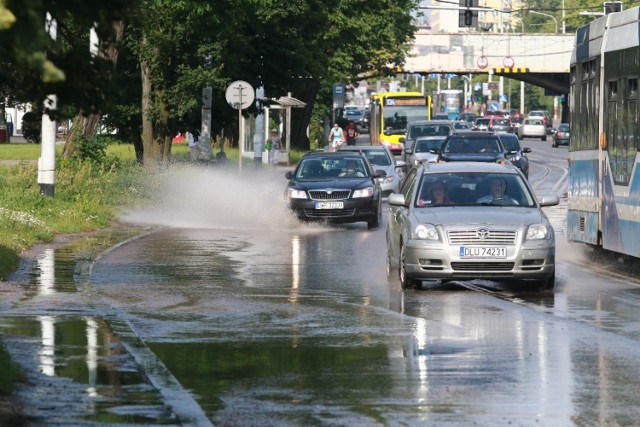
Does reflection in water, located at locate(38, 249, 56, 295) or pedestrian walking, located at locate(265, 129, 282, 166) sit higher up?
pedestrian walking, located at locate(265, 129, 282, 166)

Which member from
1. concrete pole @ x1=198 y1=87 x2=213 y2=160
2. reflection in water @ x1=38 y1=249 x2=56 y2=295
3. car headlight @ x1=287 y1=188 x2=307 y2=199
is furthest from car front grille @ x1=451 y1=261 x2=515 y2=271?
concrete pole @ x1=198 y1=87 x2=213 y2=160

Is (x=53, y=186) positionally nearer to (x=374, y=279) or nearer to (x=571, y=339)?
(x=374, y=279)

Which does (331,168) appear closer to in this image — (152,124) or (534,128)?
(152,124)

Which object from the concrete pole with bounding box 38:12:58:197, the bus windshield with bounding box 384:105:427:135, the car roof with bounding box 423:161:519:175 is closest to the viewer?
the car roof with bounding box 423:161:519:175

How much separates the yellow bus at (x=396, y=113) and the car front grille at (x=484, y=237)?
181ft

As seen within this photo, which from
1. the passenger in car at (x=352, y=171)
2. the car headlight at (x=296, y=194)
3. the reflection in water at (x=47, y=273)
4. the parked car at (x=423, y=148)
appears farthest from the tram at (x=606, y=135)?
the parked car at (x=423, y=148)

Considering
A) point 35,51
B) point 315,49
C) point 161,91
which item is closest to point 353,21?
point 315,49

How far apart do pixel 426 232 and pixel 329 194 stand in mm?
12646

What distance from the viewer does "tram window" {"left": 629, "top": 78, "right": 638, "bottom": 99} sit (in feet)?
60.2

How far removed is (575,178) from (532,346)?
394 inches

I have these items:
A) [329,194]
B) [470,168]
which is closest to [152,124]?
[329,194]

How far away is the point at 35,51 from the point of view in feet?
22.1

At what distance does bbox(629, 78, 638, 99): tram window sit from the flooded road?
7.23 ft

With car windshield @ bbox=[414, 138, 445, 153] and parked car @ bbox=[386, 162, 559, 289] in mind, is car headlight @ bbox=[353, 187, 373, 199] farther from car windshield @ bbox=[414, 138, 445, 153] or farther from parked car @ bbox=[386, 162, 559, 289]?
car windshield @ bbox=[414, 138, 445, 153]
